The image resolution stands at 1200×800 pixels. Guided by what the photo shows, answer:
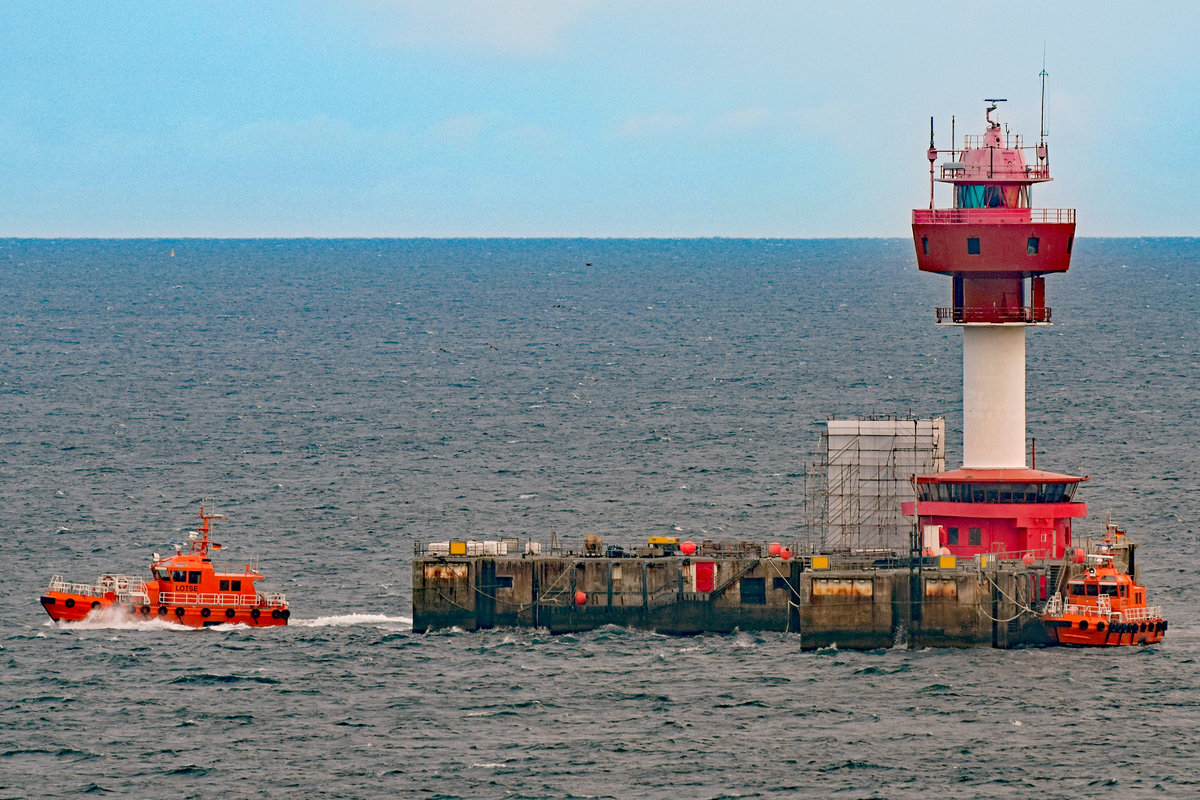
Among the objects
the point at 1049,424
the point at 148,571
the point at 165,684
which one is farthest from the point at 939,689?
the point at 1049,424

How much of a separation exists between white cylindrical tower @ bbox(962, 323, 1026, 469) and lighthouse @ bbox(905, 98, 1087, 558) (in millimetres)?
43

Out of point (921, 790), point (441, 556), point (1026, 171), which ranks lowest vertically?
point (921, 790)

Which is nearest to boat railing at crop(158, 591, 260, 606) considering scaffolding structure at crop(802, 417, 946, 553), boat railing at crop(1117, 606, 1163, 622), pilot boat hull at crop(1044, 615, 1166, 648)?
scaffolding structure at crop(802, 417, 946, 553)

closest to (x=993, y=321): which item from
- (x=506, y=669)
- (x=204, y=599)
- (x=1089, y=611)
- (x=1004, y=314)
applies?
(x=1004, y=314)

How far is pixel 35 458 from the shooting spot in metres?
138

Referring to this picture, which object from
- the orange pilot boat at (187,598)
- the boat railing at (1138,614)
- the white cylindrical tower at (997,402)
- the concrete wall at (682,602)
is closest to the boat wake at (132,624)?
the orange pilot boat at (187,598)

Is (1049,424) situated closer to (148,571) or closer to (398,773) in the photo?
(148,571)

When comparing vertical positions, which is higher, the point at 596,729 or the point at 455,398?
the point at 455,398

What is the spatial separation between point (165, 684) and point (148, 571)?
20.7 metres

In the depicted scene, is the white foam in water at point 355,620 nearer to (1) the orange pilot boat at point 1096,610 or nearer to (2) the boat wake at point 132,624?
(2) the boat wake at point 132,624

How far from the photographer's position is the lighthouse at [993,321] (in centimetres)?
8356

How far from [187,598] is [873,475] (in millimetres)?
31101

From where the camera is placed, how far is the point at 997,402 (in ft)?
279

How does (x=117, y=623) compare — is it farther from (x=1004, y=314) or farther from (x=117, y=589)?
(x=1004, y=314)
